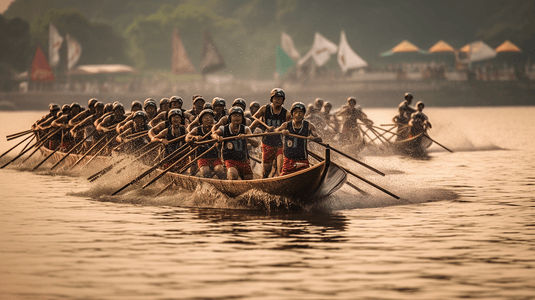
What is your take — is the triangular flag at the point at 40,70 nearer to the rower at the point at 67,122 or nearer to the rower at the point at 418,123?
the rower at the point at 67,122

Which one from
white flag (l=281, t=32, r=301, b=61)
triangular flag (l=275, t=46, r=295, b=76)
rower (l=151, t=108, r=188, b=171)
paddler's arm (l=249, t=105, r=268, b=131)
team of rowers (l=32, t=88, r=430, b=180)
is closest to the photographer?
team of rowers (l=32, t=88, r=430, b=180)

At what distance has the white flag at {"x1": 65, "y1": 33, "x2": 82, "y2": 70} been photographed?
98312 mm

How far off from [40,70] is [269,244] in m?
81.7

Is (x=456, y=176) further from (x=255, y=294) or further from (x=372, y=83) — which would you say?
(x=372, y=83)

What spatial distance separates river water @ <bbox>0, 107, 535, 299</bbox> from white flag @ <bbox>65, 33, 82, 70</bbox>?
7983 centimetres

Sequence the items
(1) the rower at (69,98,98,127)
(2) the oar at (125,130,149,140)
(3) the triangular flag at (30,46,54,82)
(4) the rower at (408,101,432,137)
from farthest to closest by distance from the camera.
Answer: (3) the triangular flag at (30,46,54,82), (4) the rower at (408,101,432,137), (1) the rower at (69,98,98,127), (2) the oar at (125,130,149,140)

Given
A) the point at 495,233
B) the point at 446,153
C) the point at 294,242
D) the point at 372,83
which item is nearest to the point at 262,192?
the point at 294,242

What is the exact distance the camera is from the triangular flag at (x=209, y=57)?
3452 inches

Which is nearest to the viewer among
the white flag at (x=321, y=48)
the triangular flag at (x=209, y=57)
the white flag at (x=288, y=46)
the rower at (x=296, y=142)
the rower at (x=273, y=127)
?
the rower at (x=296, y=142)

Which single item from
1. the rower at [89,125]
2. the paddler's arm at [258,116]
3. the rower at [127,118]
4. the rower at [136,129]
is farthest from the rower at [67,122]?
the paddler's arm at [258,116]

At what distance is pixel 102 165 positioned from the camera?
23469 mm

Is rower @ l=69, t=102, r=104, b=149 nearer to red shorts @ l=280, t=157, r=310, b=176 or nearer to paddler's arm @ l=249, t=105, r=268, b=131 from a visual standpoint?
paddler's arm @ l=249, t=105, r=268, b=131

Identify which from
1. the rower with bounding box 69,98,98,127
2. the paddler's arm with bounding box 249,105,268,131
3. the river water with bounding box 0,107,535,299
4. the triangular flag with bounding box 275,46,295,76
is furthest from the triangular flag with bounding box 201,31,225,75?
the paddler's arm with bounding box 249,105,268,131

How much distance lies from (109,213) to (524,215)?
7.89 metres
